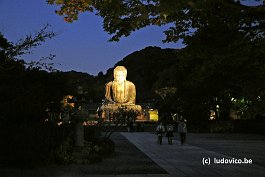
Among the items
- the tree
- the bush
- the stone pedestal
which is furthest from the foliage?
the stone pedestal

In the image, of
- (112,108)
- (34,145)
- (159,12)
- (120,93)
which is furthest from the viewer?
(120,93)

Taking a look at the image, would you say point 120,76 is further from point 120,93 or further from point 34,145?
point 34,145

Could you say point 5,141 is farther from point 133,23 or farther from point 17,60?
point 133,23

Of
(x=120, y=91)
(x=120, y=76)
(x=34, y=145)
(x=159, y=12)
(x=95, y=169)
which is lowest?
(x=95, y=169)

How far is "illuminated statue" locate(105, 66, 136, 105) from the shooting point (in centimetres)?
6268

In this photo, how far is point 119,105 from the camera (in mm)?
61031

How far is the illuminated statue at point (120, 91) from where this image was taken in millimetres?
62681

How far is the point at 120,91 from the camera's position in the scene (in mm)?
62875

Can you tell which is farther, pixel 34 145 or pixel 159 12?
pixel 34 145

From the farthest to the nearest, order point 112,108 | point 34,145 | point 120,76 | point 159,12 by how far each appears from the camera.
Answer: point 120,76, point 112,108, point 34,145, point 159,12

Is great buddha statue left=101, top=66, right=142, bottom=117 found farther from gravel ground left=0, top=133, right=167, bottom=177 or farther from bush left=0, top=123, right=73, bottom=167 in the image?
gravel ground left=0, top=133, right=167, bottom=177

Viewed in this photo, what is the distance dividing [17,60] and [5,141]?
3.69 meters

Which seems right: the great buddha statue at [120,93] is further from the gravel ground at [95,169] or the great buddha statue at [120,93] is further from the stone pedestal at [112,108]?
the gravel ground at [95,169]

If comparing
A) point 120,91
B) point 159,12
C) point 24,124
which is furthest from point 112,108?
point 159,12
